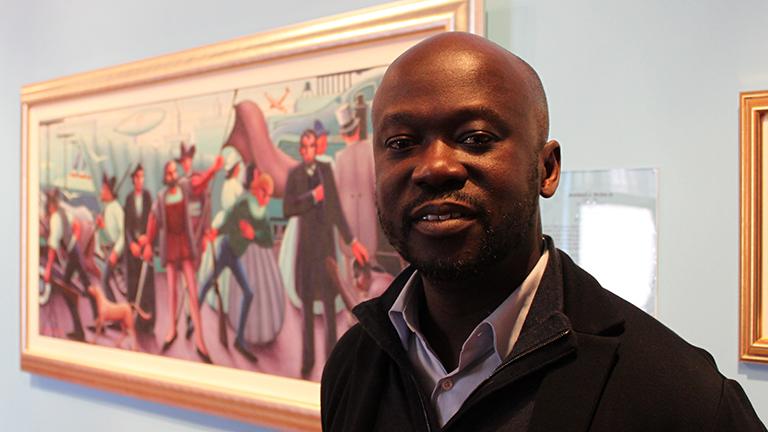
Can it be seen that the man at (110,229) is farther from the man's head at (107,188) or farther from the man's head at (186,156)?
the man's head at (186,156)

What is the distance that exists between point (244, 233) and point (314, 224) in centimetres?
20

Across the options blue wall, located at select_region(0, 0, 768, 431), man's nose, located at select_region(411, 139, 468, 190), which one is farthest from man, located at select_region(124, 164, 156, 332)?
man's nose, located at select_region(411, 139, 468, 190)

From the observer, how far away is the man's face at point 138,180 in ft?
5.82

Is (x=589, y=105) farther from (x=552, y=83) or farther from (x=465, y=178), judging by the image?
→ (x=465, y=178)

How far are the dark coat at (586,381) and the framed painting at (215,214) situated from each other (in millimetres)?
617

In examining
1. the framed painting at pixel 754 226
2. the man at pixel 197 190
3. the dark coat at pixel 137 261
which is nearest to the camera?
the framed painting at pixel 754 226

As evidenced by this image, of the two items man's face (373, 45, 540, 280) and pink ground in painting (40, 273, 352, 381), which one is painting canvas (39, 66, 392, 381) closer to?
pink ground in painting (40, 273, 352, 381)

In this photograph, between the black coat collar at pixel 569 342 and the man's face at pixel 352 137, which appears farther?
the man's face at pixel 352 137

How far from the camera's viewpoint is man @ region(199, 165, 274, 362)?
1527 mm

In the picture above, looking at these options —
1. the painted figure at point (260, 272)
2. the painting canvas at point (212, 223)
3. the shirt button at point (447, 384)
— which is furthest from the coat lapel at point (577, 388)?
the painted figure at point (260, 272)

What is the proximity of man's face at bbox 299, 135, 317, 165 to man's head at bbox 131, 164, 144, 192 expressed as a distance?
1.73 feet

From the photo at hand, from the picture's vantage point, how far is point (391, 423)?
0.77 m

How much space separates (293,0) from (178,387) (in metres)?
0.90

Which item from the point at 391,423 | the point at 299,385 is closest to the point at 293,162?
the point at 299,385
